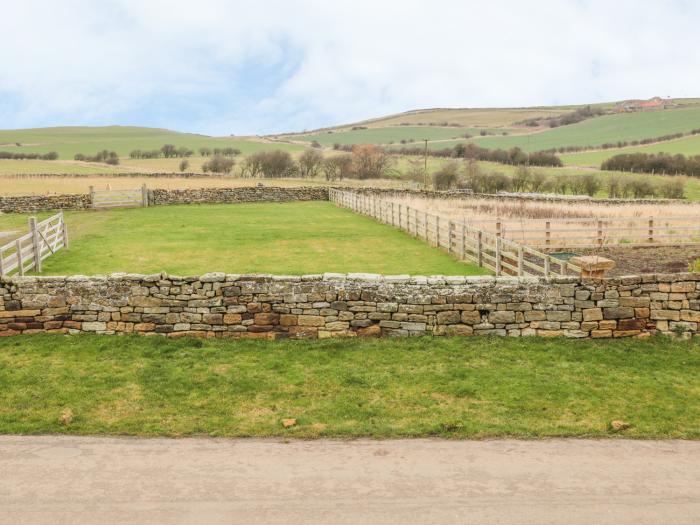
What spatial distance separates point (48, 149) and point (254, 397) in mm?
123201

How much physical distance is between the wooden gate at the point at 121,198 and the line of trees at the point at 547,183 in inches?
1245

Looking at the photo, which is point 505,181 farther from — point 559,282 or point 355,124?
point 355,124

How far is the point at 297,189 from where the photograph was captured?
41.0 metres

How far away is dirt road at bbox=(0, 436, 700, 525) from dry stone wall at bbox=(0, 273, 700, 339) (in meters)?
3.23

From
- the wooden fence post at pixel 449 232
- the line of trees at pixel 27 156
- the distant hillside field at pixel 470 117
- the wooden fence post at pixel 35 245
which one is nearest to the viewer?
the wooden fence post at pixel 35 245

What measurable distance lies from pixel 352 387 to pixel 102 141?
458 ft

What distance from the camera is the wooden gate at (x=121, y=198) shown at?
33969 millimetres

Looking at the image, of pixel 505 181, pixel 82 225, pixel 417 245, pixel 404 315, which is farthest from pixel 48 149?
pixel 404 315

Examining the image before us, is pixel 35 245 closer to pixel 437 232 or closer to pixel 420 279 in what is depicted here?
pixel 420 279

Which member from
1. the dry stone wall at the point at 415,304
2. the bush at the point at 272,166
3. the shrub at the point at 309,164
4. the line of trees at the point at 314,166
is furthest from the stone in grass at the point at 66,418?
the shrub at the point at 309,164

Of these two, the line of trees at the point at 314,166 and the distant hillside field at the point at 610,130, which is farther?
the distant hillside field at the point at 610,130

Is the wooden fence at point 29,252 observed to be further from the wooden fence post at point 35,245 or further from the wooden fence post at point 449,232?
the wooden fence post at point 449,232

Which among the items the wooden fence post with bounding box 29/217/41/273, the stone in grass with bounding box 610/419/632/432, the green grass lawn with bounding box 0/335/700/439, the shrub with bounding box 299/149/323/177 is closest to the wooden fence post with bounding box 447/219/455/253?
the green grass lawn with bounding box 0/335/700/439

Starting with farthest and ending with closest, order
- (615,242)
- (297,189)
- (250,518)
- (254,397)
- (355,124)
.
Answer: (355,124) → (297,189) → (615,242) → (254,397) → (250,518)
